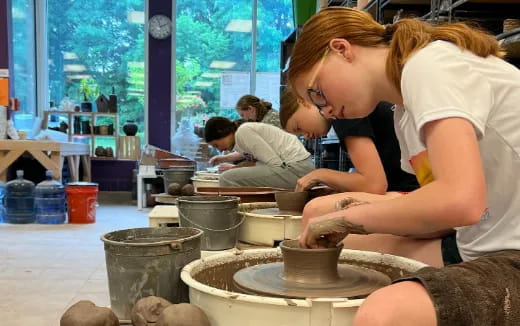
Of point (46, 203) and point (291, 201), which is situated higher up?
point (291, 201)

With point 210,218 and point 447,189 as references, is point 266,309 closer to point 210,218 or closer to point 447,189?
point 447,189

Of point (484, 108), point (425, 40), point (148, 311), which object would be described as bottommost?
point (148, 311)

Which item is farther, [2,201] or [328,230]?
[2,201]

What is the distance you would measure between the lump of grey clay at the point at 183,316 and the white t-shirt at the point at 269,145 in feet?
6.82

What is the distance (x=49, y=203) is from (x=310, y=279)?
4313 millimetres

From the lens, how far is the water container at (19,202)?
4.72 metres

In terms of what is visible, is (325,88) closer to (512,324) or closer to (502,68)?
(502,68)

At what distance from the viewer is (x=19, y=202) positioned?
4.79 m

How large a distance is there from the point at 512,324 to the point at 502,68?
50 cm

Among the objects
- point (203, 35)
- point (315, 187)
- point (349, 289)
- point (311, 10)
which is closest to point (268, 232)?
point (315, 187)

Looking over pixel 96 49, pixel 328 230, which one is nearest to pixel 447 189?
pixel 328 230

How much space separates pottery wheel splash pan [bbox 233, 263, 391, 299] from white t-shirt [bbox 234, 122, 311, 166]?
1815mm

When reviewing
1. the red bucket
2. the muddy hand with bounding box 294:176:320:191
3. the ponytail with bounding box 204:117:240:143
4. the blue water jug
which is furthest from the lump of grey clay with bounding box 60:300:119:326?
the blue water jug

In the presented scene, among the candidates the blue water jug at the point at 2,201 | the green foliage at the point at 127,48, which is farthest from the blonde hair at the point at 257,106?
the green foliage at the point at 127,48
